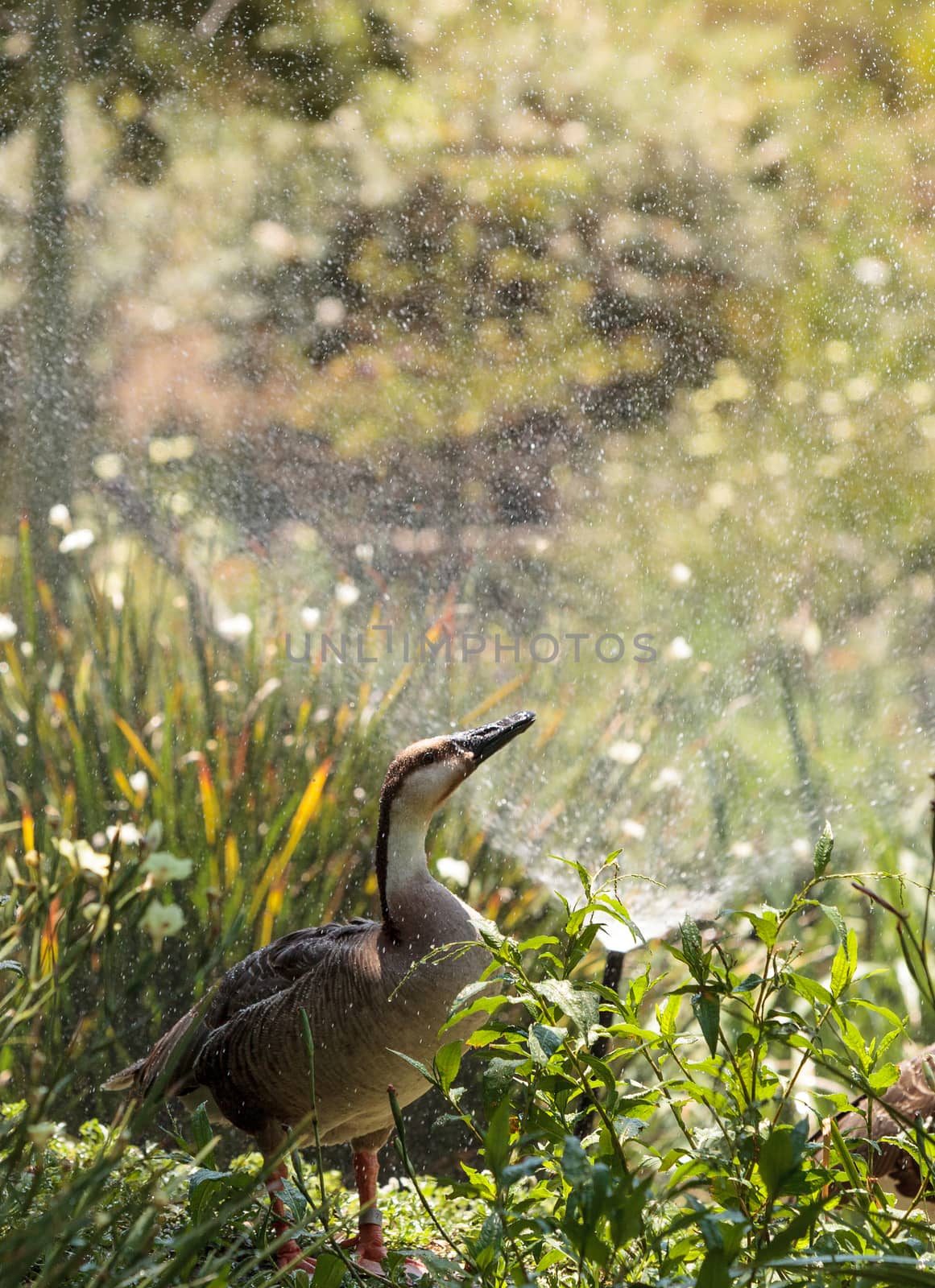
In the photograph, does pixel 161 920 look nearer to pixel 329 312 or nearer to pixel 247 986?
pixel 247 986

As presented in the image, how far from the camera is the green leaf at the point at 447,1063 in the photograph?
154 cm

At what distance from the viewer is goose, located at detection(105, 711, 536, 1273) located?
2232mm

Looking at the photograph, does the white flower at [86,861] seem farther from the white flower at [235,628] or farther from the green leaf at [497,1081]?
the white flower at [235,628]

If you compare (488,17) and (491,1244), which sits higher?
(488,17)

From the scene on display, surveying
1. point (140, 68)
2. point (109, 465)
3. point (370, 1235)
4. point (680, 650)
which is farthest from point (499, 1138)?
point (140, 68)

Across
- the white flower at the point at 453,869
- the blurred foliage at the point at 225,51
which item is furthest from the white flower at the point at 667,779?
the blurred foliage at the point at 225,51

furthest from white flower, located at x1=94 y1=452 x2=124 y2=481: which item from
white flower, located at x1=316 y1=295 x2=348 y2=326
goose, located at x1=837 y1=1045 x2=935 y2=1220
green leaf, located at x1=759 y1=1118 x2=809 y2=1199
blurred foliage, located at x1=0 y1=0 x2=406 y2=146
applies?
green leaf, located at x1=759 y1=1118 x2=809 y2=1199

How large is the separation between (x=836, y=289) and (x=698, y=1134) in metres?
6.40

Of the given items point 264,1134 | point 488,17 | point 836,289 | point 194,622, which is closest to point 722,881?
point 194,622

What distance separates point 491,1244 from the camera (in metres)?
1.40

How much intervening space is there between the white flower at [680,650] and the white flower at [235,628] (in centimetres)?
186

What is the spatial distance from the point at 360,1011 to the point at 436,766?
0.46m

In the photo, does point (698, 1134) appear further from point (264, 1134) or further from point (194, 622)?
point (194, 622)

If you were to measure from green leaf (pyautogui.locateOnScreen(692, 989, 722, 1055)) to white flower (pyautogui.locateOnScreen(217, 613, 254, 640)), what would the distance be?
309 centimetres
